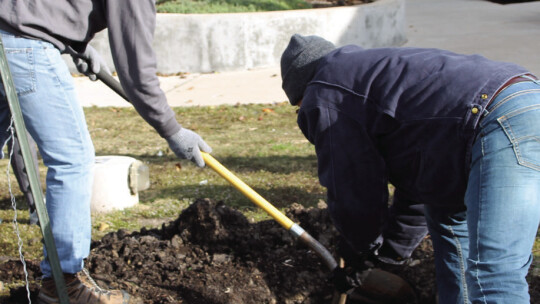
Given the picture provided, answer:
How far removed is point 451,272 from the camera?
2.81 meters

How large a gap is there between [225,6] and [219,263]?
6940 millimetres

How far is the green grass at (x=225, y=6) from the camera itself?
31.7 ft

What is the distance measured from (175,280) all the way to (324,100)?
1574mm

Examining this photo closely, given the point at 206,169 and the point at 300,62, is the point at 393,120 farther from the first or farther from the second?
the point at 206,169

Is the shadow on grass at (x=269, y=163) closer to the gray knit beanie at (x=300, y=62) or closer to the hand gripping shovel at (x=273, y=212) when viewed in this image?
the hand gripping shovel at (x=273, y=212)

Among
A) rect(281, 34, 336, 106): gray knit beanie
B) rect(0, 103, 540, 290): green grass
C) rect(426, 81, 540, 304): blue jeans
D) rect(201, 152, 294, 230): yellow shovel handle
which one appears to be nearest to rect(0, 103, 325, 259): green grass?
rect(0, 103, 540, 290): green grass

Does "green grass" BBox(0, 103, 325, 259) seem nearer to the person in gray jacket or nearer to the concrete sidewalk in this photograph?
the concrete sidewalk

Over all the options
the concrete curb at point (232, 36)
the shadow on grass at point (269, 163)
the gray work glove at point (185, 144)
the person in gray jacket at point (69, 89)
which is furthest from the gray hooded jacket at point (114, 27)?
the concrete curb at point (232, 36)

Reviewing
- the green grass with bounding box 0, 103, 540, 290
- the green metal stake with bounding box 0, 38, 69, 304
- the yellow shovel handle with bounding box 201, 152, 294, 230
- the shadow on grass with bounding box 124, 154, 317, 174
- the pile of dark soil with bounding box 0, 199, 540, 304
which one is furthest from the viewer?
the shadow on grass with bounding box 124, 154, 317, 174

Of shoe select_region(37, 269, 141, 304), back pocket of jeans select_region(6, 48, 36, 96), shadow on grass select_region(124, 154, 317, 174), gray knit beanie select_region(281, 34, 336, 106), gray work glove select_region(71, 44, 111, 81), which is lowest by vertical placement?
shadow on grass select_region(124, 154, 317, 174)

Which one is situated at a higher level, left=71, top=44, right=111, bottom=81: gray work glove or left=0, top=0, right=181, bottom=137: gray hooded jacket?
left=0, top=0, right=181, bottom=137: gray hooded jacket

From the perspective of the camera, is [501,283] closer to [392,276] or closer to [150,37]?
[392,276]

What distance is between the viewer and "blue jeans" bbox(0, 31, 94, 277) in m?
2.70

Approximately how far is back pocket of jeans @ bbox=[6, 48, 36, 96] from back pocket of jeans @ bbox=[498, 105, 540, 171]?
72.9 inches
